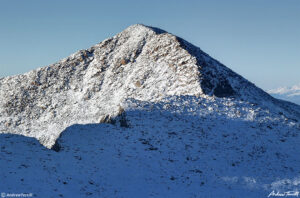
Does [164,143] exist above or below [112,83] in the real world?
below

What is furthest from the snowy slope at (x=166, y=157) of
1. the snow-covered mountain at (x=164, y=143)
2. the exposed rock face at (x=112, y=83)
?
the exposed rock face at (x=112, y=83)

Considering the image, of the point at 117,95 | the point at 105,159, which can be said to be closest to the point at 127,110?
the point at 105,159

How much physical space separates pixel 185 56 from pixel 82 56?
71.9 feet

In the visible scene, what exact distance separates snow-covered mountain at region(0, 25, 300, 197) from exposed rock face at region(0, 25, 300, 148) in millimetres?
252

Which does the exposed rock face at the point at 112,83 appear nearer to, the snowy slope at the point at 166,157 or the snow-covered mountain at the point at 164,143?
the snow-covered mountain at the point at 164,143

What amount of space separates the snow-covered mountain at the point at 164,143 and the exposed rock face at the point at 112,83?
0.25m

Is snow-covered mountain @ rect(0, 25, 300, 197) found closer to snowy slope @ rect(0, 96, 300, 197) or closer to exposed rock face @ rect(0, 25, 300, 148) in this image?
snowy slope @ rect(0, 96, 300, 197)

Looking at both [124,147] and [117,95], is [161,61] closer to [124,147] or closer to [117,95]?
[117,95]

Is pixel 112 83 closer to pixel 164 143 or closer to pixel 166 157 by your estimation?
pixel 164 143

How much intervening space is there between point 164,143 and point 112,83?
24324mm

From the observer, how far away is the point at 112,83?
4244cm

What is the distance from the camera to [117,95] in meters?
39.2

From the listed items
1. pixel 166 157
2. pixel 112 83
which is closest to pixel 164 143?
pixel 166 157

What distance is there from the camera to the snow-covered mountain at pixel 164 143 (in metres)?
14.8
